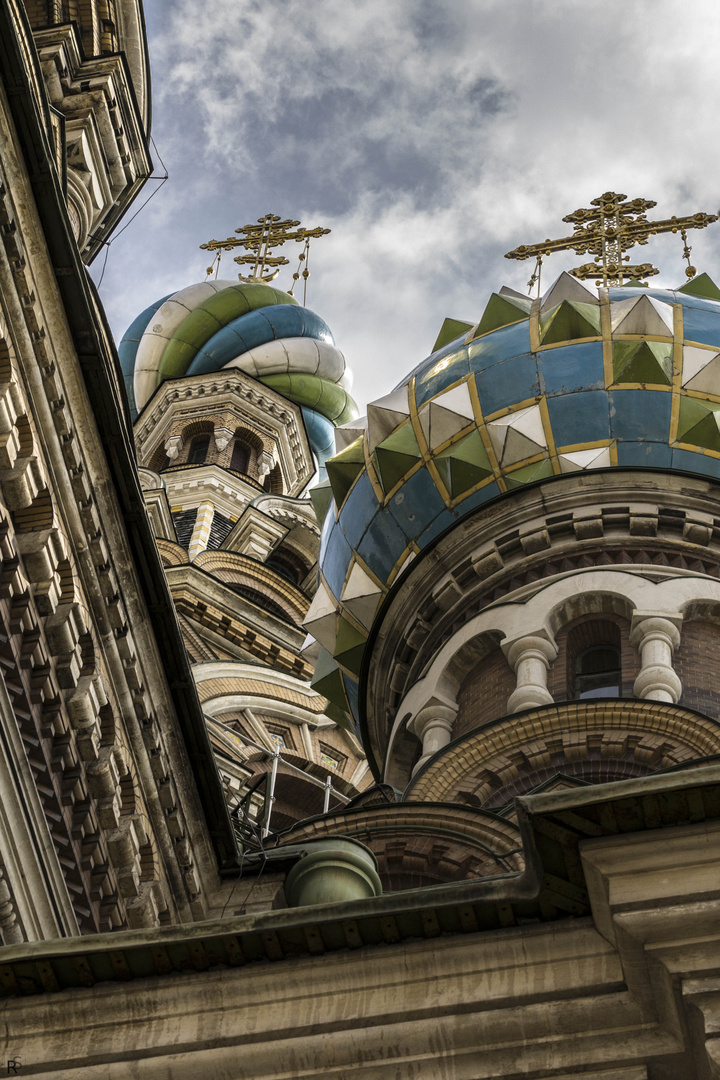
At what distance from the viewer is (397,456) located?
18.9 m

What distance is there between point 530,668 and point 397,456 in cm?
328

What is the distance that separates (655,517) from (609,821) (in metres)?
12.5

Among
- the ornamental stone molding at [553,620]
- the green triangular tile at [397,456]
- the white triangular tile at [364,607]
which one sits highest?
the green triangular tile at [397,456]

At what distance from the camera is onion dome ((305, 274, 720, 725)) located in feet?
59.9

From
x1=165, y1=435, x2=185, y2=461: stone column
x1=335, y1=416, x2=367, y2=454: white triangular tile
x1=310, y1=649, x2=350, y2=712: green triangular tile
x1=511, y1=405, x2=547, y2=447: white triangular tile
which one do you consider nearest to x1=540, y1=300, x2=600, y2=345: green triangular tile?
x1=511, y1=405, x2=547, y2=447: white triangular tile

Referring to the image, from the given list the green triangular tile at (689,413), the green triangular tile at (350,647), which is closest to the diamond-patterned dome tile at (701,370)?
the green triangular tile at (689,413)

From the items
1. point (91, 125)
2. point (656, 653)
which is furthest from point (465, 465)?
point (91, 125)

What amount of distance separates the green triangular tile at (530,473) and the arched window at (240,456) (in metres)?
29.9

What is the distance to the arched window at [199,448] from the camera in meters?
48.1

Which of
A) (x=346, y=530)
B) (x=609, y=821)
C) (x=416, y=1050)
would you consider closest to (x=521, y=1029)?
(x=416, y=1050)

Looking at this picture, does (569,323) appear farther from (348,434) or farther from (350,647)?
(350,647)

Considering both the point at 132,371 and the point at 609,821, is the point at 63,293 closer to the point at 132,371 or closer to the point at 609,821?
the point at 609,821

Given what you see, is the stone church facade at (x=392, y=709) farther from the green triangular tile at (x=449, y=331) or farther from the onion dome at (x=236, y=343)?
the onion dome at (x=236, y=343)

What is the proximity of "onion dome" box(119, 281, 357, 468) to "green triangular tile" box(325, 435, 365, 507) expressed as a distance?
95.3 ft
